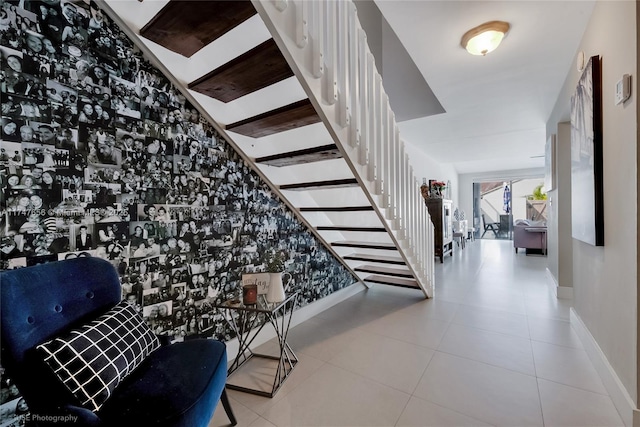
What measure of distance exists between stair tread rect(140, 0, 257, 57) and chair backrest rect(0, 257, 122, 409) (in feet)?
4.08

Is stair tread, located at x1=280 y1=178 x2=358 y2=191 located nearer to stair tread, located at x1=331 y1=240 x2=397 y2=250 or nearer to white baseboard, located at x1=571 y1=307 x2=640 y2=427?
stair tread, located at x1=331 y1=240 x2=397 y2=250

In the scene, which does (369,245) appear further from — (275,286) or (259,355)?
(259,355)

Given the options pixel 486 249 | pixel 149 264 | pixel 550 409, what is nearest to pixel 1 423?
pixel 149 264

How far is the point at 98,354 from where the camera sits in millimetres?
1101

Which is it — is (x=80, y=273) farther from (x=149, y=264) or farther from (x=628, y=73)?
(x=628, y=73)

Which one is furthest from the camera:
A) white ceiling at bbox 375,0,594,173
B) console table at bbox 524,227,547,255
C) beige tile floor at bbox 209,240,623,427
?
console table at bbox 524,227,547,255

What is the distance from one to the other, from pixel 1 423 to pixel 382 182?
7.81 ft

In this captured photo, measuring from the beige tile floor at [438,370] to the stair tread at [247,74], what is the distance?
1922mm

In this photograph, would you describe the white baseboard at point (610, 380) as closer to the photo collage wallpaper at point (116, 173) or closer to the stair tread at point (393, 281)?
the stair tread at point (393, 281)

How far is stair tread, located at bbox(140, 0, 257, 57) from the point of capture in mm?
1302

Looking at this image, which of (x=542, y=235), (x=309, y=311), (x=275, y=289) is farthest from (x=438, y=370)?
(x=542, y=235)

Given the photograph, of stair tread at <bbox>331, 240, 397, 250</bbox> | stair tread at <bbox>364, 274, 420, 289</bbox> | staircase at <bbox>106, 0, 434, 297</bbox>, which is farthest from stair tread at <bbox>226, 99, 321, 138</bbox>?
stair tread at <bbox>364, 274, 420, 289</bbox>

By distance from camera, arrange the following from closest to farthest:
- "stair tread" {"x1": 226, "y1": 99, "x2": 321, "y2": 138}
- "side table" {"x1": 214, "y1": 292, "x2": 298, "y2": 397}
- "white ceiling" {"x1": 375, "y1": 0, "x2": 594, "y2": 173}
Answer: "stair tread" {"x1": 226, "y1": 99, "x2": 321, "y2": 138} < "side table" {"x1": 214, "y1": 292, "x2": 298, "y2": 397} < "white ceiling" {"x1": 375, "y1": 0, "x2": 594, "y2": 173}

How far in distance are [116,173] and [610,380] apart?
10.1ft
